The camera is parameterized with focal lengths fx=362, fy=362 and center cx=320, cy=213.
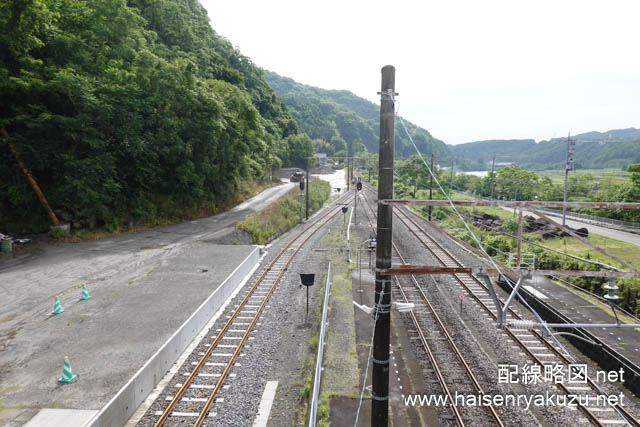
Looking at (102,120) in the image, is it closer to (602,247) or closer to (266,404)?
(266,404)

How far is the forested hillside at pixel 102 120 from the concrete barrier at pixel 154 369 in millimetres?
12800

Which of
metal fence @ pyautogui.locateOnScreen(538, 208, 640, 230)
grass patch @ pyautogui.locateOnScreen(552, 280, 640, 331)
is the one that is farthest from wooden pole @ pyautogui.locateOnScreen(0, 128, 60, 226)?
metal fence @ pyautogui.locateOnScreen(538, 208, 640, 230)

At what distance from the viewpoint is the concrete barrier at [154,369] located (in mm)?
7914

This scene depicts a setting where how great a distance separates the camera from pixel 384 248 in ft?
19.9

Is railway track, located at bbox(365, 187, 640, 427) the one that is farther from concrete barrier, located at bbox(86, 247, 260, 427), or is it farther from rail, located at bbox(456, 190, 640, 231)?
rail, located at bbox(456, 190, 640, 231)

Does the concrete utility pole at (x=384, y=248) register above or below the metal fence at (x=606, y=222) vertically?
above

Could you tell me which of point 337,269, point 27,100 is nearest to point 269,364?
point 337,269

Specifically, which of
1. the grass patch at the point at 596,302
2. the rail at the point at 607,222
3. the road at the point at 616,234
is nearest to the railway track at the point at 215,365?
the grass patch at the point at 596,302

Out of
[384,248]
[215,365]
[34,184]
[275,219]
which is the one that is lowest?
[215,365]

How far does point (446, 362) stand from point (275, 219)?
73.1 ft

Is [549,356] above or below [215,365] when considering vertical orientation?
below

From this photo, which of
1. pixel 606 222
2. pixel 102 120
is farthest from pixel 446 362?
pixel 606 222

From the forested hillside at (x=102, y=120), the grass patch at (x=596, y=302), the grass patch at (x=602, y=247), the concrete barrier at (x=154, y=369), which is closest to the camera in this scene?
the concrete barrier at (x=154, y=369)

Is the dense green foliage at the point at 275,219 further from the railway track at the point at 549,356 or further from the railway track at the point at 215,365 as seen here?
the railway track at the point at 549,356
